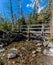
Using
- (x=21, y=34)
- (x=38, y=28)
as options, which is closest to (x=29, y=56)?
(x=21, y=34)

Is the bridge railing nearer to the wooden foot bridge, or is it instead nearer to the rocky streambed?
the wooden foot bridge

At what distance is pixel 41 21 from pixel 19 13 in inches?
160

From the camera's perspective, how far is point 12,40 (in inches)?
492

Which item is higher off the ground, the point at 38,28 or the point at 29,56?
the point at 38,28

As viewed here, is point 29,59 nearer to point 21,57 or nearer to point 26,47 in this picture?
point 21,57

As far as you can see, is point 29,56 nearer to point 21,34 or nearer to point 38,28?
point 21,34

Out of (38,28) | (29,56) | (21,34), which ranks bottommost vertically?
(29,56)

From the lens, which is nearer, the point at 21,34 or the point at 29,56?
the point at 29,56

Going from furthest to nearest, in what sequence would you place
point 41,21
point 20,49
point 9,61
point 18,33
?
point 41,21
point 18,33
point 20,49
point 9,61

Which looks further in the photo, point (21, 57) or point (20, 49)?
point (20, 49)

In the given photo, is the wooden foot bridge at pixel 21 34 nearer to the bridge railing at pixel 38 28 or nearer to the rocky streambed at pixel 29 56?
the bridge railing at pixel 38 28

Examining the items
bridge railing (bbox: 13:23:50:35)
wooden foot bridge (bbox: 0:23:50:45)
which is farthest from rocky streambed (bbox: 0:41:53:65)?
bridge railing (bbox: 13:23:50:35)

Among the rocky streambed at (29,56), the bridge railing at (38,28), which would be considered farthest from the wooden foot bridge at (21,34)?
the rocky streambed at (29,56)

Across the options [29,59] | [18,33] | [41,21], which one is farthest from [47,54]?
[41,21]
